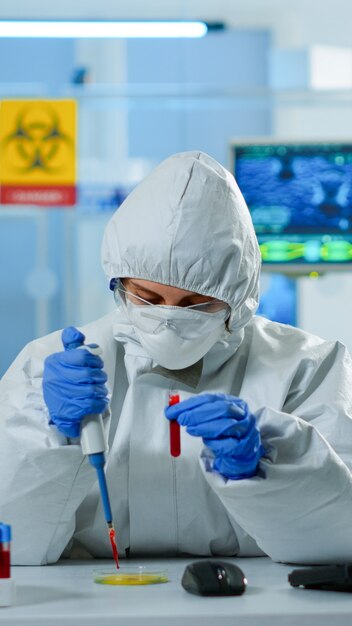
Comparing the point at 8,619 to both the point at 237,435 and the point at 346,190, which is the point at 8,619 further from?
the point at 346,190

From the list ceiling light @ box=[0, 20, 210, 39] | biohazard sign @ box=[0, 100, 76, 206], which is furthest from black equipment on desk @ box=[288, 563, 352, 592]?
ceiling light @ box=[0, 20, 210, 39]

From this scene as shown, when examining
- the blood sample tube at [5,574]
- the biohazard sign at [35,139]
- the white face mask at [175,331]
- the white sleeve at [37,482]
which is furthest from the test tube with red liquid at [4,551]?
the biohazard sign at [35,139]

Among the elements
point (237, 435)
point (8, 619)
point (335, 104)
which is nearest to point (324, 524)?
point (237, 435)

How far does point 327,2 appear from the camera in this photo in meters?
5.56

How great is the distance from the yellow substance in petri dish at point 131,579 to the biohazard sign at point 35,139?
9.66 ft

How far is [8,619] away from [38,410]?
56cm

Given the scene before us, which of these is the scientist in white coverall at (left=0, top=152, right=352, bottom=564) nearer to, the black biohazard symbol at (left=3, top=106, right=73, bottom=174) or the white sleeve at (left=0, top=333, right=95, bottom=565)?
the white sleeve at (left=0, top=333, right=95, bottom=565)

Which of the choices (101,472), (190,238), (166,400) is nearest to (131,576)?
(101,472)

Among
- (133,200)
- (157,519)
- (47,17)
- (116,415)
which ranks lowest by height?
(157,519)

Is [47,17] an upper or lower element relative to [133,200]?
upper

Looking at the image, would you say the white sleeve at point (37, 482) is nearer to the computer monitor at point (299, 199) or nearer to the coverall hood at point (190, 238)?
the coverall hood at point (190, 238)

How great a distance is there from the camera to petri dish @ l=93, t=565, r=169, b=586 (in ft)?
4.79

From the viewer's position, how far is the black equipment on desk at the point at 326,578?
1.36m

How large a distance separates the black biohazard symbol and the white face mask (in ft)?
8.52
